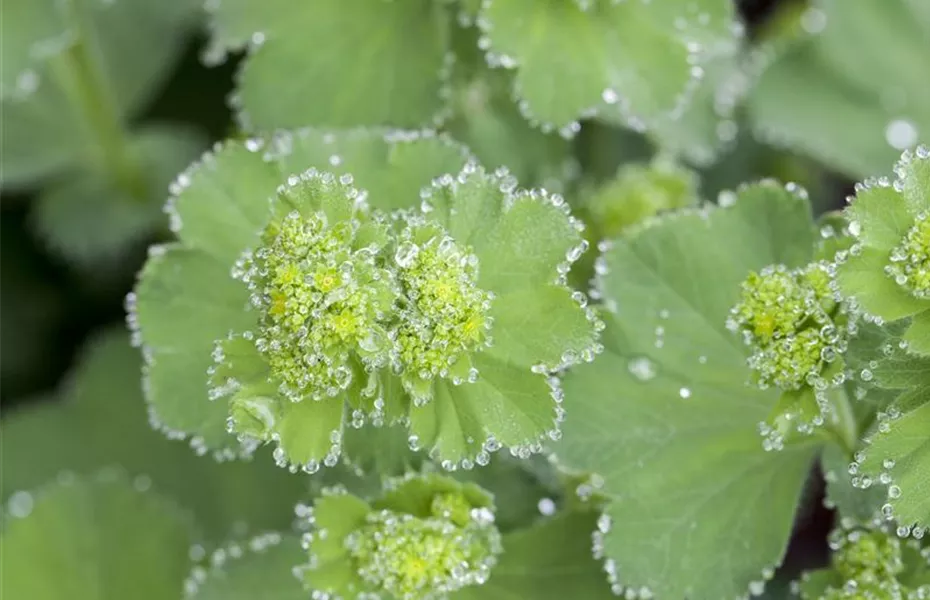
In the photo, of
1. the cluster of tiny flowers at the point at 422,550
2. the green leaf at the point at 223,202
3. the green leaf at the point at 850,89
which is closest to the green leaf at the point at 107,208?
the green leaf at the point at 223,202

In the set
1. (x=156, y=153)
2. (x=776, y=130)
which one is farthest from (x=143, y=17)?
(x=776, y=130)

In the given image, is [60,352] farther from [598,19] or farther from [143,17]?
[598,19]

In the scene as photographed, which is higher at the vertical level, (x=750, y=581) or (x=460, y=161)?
(x=460, y=161)

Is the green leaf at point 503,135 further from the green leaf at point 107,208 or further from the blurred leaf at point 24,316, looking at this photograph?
the blurred leaf at point 24,316

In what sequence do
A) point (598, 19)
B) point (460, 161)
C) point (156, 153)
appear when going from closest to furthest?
point (460, 161), point (598, 19), point (156, 153)

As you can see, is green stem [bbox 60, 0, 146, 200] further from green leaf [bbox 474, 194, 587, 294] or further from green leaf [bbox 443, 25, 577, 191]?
green leaf [bbox 474, 194, 587, 294]

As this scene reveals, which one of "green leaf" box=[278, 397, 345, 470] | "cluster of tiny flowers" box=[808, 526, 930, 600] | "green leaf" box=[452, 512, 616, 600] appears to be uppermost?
"green leaf" box=[278, 397, 345, 470]

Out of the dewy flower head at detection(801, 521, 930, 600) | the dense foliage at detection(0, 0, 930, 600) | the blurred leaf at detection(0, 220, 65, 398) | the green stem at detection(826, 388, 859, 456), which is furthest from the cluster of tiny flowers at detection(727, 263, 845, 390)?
the blurred leaf at detection(0, 220, 65, 398)

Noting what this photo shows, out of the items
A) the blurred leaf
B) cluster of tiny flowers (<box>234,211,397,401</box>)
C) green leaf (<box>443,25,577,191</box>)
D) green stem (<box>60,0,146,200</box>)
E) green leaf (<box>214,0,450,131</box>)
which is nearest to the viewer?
cluster of tiny flowers (<box>234,211,397,401</box>)
